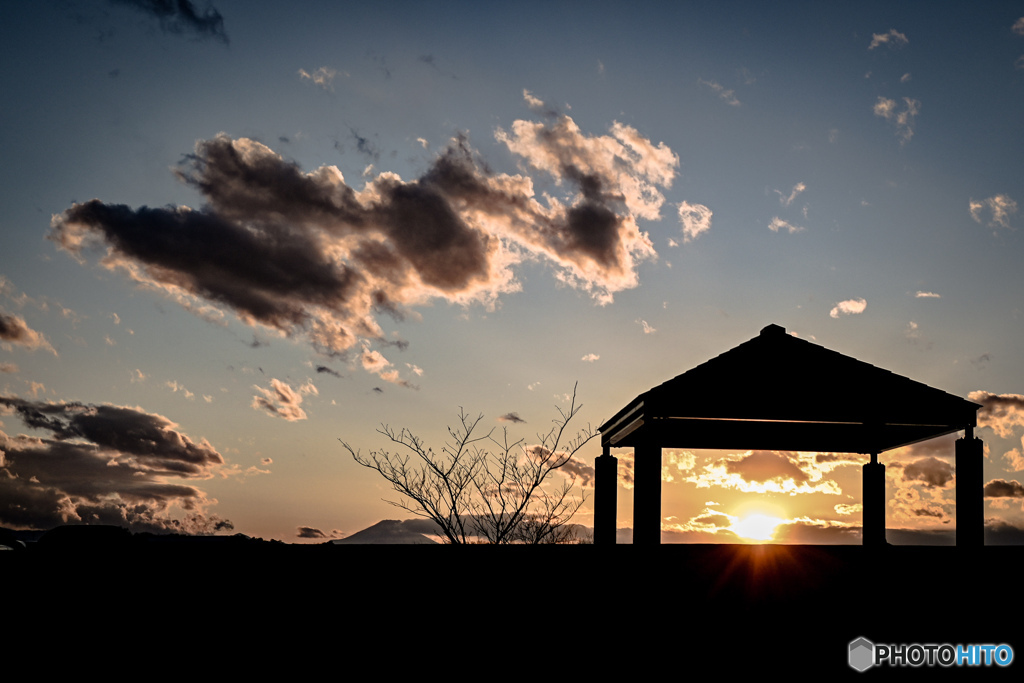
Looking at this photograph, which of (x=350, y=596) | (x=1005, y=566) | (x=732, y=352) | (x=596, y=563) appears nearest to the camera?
(x=350, y=596)

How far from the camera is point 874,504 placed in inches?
598

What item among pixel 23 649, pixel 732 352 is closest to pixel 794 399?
pixel 732 352

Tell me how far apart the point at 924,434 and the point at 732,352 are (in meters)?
4.82

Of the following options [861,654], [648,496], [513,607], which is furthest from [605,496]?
[513,607]

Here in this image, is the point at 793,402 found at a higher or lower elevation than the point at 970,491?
higher

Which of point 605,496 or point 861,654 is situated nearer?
point 861,654

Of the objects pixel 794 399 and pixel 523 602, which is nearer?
pixel 523 602

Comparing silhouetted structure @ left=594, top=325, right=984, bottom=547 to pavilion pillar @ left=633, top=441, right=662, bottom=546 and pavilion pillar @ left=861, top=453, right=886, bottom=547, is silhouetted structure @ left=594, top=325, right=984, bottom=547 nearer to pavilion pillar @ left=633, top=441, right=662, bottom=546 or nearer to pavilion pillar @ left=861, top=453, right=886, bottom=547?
pavilion pillar @ left=633, top=441, right=662, bottom=546

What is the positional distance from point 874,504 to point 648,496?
618cm

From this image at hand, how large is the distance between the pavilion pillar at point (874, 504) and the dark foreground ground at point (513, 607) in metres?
5.13

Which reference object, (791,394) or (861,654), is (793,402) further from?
(861,654)

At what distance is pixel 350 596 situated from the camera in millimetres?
8516

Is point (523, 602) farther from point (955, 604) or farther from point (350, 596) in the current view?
point (955, 604)

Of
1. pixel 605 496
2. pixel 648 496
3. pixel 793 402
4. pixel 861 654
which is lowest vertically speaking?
pixel 861 654
